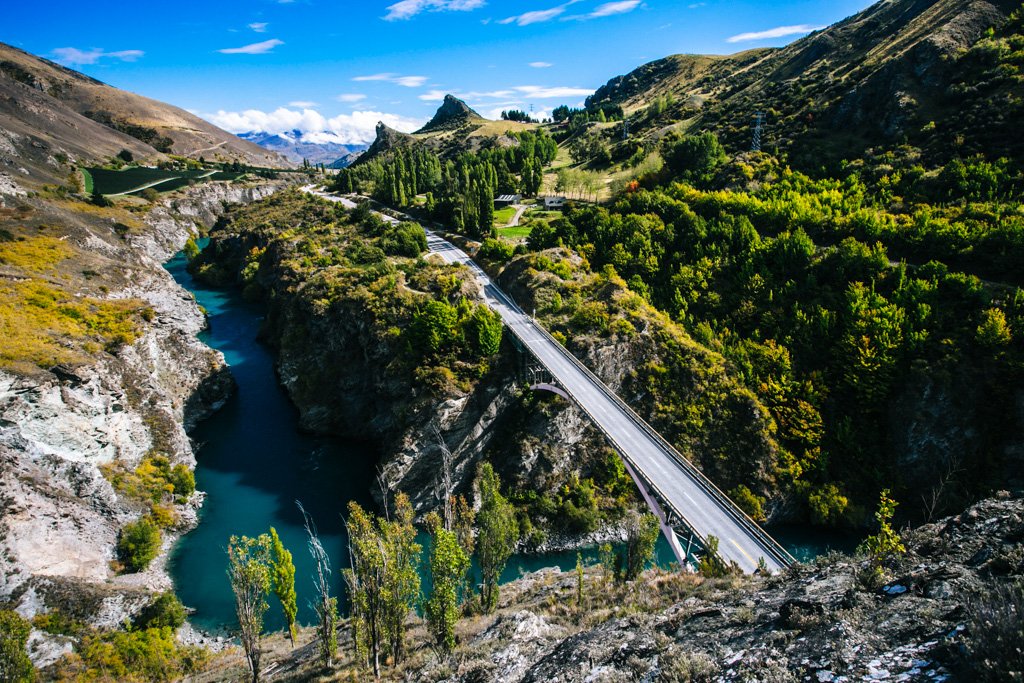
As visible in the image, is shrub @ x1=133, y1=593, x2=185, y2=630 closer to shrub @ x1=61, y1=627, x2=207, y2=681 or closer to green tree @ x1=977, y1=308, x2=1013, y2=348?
shrub @ x1=61, y1=627, x2=207, y2=681

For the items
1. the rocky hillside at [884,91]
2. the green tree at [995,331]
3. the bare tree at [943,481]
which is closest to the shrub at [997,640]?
the bare tree at [943,481]

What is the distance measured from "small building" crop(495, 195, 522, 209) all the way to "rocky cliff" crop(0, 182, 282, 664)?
2371 inches

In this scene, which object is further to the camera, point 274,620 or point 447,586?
point 274,620

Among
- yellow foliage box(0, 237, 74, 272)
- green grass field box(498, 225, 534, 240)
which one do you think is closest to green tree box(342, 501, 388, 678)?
green grass field box(498, 225, 534, 240)

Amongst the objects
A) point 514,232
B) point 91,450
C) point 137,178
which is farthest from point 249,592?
point 137,178

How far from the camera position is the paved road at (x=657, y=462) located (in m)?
29.2

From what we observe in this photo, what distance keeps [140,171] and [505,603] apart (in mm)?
182271

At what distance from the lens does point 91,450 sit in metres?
41.2

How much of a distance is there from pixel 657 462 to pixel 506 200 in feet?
252

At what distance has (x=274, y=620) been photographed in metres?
34.7

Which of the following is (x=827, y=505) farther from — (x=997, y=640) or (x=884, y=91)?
(x=884, y=91)

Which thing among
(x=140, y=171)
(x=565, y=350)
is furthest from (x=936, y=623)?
(x=140, y=171)

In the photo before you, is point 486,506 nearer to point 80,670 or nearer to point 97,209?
point 80,670

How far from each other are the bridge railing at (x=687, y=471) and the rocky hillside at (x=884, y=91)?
56.0 meters
